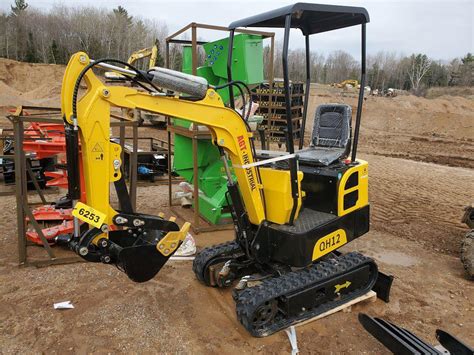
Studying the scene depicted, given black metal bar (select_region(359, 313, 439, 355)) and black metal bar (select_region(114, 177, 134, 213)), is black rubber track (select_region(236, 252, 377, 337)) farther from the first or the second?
black metal bar (select_region(114, 177, 134, 213))

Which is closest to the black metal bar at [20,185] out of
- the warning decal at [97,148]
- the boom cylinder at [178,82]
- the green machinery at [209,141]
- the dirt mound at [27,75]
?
the warning decal at [97,148]

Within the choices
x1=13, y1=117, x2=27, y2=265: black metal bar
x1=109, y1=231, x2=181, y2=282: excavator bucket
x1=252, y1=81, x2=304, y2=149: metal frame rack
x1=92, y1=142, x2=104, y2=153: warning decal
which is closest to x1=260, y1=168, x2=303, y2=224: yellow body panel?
x1=109, y1=231, x2=181, y2=282: excavator bucket

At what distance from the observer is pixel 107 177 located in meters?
3.21

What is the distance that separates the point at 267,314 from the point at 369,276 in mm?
1461

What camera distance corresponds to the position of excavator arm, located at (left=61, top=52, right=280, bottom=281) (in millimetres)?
3055

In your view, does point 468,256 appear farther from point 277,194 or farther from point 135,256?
point 135,256

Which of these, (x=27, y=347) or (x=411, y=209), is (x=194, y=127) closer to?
(x=27, y=347)

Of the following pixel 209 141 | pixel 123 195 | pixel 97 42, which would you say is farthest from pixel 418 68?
pixel 123 195

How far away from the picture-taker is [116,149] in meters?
3.23

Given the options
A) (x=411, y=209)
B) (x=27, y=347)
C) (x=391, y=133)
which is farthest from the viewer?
(x=391, y=133)

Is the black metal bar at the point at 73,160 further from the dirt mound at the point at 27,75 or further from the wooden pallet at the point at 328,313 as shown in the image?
the dirt mound at the point at 27,75

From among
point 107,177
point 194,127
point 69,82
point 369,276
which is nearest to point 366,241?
point 369,276

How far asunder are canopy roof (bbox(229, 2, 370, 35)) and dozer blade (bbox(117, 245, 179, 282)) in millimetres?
2398

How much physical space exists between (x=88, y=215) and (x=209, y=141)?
12.3ft
